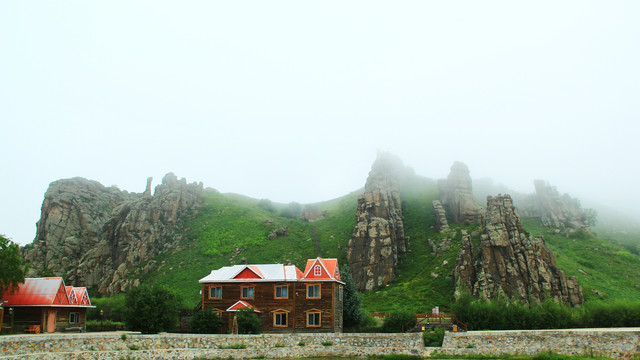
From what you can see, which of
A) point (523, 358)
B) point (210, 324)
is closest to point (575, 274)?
point (523, 358)

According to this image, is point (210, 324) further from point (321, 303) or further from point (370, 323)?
point (370, 323)

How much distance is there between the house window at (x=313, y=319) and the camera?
166ft

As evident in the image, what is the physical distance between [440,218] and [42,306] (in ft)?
215

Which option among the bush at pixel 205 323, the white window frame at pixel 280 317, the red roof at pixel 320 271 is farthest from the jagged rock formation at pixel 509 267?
the bush at pixel 205 323

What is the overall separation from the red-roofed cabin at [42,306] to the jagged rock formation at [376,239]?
41798mm

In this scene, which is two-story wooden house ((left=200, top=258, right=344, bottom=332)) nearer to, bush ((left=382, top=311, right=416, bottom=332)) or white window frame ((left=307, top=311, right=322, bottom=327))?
white window frame ((left=307, top=311, right=322, bottom=327))

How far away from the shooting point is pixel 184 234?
9250 centimetres

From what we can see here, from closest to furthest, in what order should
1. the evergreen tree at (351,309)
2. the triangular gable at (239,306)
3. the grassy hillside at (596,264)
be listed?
the triangular gable at (239,306)
the evergreen tree at (351,309)
the grassy hillside at (596,264)

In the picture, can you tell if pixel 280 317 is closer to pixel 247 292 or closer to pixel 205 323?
pixel 247 292

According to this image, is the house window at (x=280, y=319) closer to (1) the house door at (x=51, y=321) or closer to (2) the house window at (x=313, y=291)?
(2) the house window at (x=313, y=291)

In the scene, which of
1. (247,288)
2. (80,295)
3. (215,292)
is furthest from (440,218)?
(80,295)

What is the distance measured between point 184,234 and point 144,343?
58.8 metres

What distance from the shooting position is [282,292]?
169 feet

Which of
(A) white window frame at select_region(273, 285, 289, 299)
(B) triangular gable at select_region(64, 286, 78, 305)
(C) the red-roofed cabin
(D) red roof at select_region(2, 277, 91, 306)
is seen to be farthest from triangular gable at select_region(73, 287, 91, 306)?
(A) white window frame at select_region(273, 285, 289, 299)
